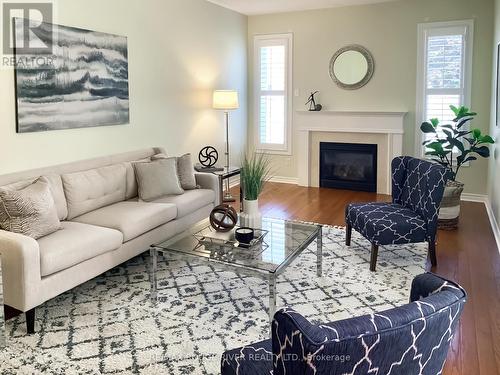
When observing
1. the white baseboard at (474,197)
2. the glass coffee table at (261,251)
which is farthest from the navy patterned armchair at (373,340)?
the white baseboard at (474,197)

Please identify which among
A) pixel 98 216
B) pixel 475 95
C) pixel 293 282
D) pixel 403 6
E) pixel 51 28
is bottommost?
pixel 293 282

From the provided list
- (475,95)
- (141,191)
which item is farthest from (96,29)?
(475,95)

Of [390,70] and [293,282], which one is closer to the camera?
[293,282]

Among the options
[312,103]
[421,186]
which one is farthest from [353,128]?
[421,186]

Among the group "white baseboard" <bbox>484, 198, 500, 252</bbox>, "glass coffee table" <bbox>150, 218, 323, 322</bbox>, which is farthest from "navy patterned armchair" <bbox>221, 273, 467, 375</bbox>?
"white baseboard" <bbox>484, 198, 500, 252</bbox>

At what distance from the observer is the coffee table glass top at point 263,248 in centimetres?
278

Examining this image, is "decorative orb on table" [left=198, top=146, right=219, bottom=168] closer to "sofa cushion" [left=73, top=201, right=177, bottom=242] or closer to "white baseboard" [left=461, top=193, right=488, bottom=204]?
"sofa cushion" [left=73, top=201, right=177, bottom=242]

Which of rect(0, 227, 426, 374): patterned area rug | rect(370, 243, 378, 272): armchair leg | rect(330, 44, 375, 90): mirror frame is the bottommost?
rect(0, 227, 426, 374): patterned area rug

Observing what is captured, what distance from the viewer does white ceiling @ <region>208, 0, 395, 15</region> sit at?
6.12m

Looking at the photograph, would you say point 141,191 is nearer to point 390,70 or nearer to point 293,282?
point 293,282

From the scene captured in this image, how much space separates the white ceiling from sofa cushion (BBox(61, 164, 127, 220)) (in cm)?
311

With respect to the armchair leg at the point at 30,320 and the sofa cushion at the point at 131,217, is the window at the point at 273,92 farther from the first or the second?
the armchair leg at the point at 30,320

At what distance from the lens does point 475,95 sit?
19.0ft

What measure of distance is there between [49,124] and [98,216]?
37.5 inches
